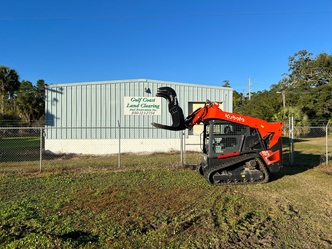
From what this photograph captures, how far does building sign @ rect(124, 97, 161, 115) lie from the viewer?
1622cm

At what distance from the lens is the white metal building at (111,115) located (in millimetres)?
15461

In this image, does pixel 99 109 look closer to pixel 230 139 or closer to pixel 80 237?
pixel 230 139

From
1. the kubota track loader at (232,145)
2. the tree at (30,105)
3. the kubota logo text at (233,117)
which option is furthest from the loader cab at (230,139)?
the tree at (30,105)

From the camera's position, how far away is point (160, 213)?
552 cm

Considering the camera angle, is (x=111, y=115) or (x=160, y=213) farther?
(x=111, y=115)

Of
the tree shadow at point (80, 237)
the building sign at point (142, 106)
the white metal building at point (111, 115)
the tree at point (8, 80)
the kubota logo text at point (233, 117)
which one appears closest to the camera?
the tree shadow at point (80, 237)

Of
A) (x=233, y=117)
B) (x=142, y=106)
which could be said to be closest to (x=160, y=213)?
(x=233, y=117)

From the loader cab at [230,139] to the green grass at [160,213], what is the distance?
41.5 inches

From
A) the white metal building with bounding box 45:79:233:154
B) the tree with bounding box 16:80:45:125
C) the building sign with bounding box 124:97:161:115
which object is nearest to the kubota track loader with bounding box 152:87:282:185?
the white metal building with bounding box 45:79:233:154

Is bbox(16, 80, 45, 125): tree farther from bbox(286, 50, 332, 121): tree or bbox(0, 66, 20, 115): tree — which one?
bbox(286, 50, 332, 121): tree

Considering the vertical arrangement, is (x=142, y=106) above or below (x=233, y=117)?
above

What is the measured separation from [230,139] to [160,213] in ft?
12.2

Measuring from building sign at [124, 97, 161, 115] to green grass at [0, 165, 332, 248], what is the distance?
7.69m

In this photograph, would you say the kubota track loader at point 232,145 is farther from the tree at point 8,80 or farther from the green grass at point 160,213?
the tree at point 8,80
